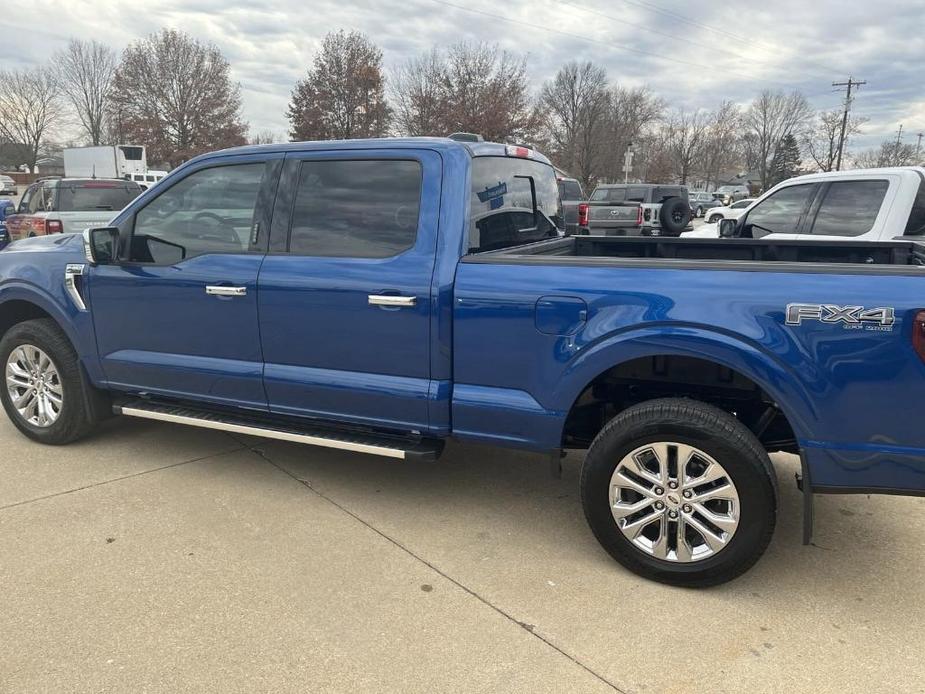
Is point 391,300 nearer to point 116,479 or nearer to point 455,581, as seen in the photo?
point 455,581

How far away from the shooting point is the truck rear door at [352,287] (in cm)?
327

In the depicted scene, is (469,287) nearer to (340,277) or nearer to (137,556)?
(340,277)

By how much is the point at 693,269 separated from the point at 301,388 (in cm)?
204

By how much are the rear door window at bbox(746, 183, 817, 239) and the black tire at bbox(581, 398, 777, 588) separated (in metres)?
4.77

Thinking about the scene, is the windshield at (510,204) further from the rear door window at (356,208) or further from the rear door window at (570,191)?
the rear door window at (570,191)

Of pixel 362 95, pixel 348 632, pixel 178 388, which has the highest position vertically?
pixel 362 95

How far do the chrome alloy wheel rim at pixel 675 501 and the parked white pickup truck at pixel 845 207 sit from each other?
347 centimetres

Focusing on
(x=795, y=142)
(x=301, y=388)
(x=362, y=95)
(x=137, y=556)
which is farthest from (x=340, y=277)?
(x=795, y=142)

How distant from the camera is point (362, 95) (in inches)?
1553

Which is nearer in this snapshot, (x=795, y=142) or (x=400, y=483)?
(x=400, y=483)

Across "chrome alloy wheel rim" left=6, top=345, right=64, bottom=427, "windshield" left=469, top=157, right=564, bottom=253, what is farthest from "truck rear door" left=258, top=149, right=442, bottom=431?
"chrome alloy wheel rim" left=6, top=345, right=64, bottom=427

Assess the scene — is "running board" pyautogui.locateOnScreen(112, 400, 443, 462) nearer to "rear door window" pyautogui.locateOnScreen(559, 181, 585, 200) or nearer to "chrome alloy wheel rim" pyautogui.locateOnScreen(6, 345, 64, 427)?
"chrome alloy wheel rim" pyautogui.locateOnScreen(6, 345, 64, 427)

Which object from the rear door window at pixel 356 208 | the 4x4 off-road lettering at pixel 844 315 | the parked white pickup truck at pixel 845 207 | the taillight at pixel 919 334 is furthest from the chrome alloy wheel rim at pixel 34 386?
the parked white pickup truck at pixel 845 207

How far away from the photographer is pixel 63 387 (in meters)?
4.32
